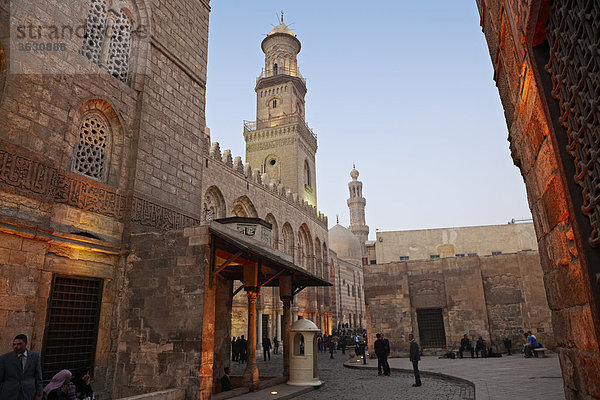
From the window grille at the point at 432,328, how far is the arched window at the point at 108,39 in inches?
589

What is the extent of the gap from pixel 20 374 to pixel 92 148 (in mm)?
4544

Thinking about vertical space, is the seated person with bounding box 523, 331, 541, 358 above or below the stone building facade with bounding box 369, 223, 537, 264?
below

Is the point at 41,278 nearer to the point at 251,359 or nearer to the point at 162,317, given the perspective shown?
the point at 162,317

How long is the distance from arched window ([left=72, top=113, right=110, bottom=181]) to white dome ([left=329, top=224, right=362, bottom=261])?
41.5 m

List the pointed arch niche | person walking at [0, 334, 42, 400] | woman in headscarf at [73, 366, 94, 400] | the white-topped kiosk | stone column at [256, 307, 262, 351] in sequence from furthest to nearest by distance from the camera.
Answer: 1. stone column at [256, 307, 262, 351]
2. the pointed arch niche
3. the white-topped kiosk
4. woman in headscarf at [73, 366, 94, 400]
5. person walking at [0, 334, 42, 400]

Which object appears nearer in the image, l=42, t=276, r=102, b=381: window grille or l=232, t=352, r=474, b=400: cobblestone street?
l=42, t=276, r=102, b=381: window grille

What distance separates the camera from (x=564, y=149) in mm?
2346

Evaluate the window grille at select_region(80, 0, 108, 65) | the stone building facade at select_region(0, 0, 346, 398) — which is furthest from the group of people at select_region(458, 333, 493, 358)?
the window grille at select_region(80, 0, 108, 65)

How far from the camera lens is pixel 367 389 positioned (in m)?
8.68

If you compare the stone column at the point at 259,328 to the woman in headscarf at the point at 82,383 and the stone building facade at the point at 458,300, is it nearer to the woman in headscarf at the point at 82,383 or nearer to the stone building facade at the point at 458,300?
the stone building facade at the point at 458,300

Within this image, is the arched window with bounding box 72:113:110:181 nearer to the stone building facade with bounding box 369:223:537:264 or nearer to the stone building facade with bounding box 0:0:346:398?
the stone building facade with bounding box 0:0:346:398

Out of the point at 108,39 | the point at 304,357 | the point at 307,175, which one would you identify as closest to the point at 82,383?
the point at 304,357

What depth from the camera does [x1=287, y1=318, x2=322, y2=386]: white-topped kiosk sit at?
9125 millimetres

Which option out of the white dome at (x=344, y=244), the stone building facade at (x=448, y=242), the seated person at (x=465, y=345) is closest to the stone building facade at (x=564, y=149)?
the seated person at (x=465, y=345)
